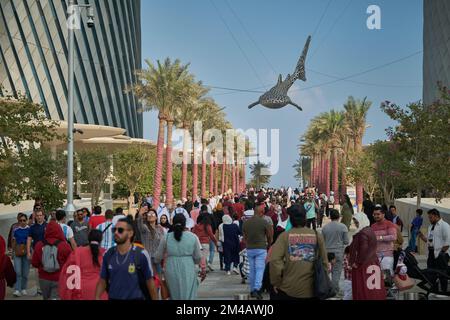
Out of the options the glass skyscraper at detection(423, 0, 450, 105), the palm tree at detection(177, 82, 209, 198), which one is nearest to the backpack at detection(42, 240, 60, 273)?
the palm tree at detection(177, 82, 209, 198)

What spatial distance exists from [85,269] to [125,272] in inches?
54.4

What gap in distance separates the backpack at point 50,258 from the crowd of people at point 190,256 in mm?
14

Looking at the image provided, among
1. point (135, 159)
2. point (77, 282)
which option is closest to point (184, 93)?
point (135, 159)

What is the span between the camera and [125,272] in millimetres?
6508

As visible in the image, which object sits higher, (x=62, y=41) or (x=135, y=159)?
(x=62, y=41)

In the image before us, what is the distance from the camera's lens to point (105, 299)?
6836 millimetres

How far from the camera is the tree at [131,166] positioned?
60906mm

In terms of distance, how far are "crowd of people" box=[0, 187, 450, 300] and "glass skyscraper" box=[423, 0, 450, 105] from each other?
58053 millimetres

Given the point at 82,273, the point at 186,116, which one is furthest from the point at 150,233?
the point at 186,116

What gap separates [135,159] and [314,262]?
55.1 metres

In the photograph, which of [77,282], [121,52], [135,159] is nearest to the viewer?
[77,282]

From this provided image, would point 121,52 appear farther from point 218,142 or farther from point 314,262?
point 314,262

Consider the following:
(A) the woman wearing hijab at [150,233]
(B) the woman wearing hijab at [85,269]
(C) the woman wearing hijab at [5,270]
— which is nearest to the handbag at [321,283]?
(B) the woman wearing hijab at [85,269]

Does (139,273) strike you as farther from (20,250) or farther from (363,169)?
(363,169)
